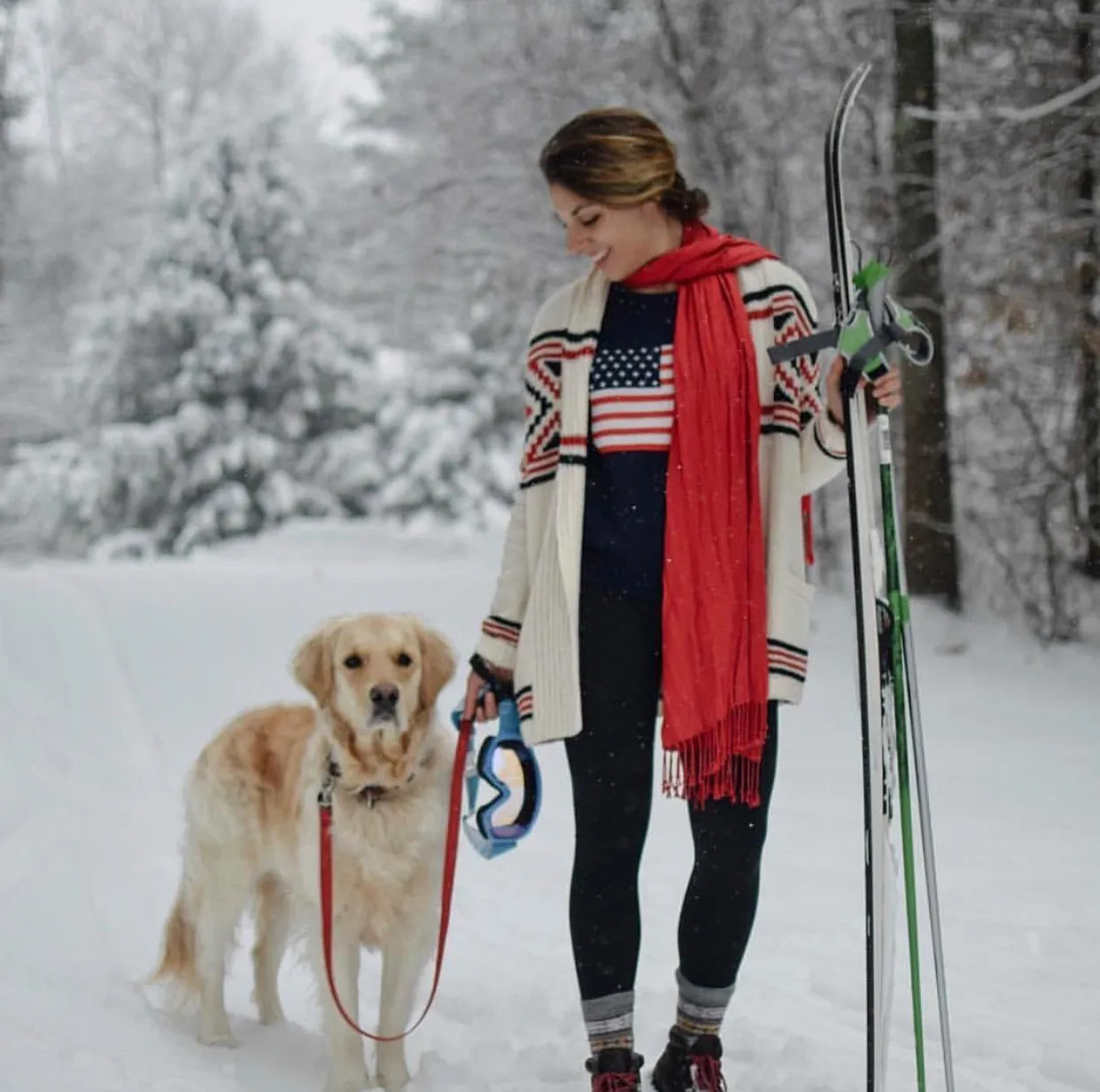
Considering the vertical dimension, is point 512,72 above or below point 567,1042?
above

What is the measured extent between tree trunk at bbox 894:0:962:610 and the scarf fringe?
6.76m

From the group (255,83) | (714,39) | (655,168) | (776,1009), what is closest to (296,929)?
(776,1009)

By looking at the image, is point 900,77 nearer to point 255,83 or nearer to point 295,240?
point 295,240

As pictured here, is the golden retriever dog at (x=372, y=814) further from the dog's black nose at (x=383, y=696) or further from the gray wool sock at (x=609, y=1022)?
the gray wool sock at (x=609, y=1022)

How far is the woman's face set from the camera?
244 cm

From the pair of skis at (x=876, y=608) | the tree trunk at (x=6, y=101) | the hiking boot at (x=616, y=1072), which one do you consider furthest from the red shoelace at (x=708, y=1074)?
the tree trunk at (x=6, y=101)

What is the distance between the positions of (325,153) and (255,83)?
71.8 inches

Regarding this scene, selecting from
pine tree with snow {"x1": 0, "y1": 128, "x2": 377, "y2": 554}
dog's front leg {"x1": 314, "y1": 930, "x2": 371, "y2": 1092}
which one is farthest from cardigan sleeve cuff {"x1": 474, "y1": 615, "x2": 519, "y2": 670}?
pine tree with snow {"x1": 0, "y1": 128, "x2": 377, "y2": 554}

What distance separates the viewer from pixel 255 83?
2594cm

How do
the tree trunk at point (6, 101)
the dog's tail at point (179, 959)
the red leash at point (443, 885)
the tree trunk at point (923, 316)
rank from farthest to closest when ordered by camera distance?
1. the tree trunk at point (6, 101)
2. the tree trunk at point (923, 316)
3. the dog's tail at point (179, 959)
4. the red leash at point (443, 885)

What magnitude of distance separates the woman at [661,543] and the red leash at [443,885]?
0.43m

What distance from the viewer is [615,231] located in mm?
2445

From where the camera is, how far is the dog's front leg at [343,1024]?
118 inches

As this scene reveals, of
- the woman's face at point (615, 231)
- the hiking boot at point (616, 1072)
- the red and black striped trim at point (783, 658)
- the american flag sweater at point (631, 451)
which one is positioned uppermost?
the woman's face at point (615, 231)
